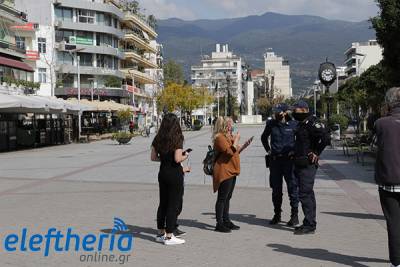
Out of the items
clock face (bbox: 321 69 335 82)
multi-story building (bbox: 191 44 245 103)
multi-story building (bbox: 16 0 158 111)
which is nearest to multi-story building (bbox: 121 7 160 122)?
multi-story building (bbox: 16 0 158 111)

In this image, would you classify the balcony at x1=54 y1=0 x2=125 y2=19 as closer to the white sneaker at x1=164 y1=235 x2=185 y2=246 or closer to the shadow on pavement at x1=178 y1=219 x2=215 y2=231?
the shadow on pavement at x1=178 y1=219 x2=215 y2=231

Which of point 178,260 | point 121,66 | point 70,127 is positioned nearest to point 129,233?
point 178,260

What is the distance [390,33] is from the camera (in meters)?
19.5

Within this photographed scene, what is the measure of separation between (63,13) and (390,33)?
Result: 58.6 meters

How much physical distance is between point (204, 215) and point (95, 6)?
66.5 metres

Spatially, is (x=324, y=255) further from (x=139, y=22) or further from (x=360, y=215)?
(x=139, y=22)

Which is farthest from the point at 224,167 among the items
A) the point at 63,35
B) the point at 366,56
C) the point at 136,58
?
the point at 366,56

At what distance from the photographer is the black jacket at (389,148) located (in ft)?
18.8

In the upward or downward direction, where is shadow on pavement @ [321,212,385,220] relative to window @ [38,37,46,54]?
downward

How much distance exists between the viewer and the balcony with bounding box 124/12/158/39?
8294 cm

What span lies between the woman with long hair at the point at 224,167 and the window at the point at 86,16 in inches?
2670

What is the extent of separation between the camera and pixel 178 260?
680cm

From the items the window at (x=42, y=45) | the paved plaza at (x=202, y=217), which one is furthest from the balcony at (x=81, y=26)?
the paved plaza at (x=202, y=217)

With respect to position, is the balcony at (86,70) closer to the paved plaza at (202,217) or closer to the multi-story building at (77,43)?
the multi-story building at (77,43)
